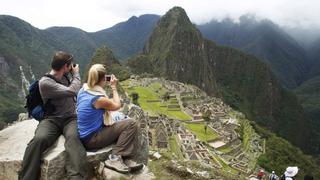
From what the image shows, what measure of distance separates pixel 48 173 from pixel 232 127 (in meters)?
51.1

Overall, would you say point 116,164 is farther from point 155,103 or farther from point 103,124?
point 155,103

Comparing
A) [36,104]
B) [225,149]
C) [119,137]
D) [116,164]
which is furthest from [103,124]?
[225,149]

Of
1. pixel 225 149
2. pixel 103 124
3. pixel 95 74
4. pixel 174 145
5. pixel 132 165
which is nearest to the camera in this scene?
pixel 95 74

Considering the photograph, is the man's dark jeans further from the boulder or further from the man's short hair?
the man's short hair

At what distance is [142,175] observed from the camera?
23.0 feet

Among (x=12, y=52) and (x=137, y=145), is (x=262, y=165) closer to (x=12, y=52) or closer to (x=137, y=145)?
(x=137, y=145)

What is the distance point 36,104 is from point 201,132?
43.4 meters

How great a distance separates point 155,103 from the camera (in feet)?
216

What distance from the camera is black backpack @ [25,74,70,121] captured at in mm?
7160

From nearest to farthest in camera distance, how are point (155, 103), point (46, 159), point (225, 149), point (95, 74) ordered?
point (46, 159)
point (95, 74)
point (225, 149)
point (155, 103)

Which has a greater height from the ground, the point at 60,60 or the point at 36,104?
the point at 60,60

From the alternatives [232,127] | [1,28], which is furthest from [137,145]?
[1,28]

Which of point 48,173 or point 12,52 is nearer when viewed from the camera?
point 48,173

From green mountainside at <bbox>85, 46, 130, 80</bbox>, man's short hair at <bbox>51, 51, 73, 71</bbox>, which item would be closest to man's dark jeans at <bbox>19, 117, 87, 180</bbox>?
man's short hair at <bbox>51, 51, 73, 71</bbox>
